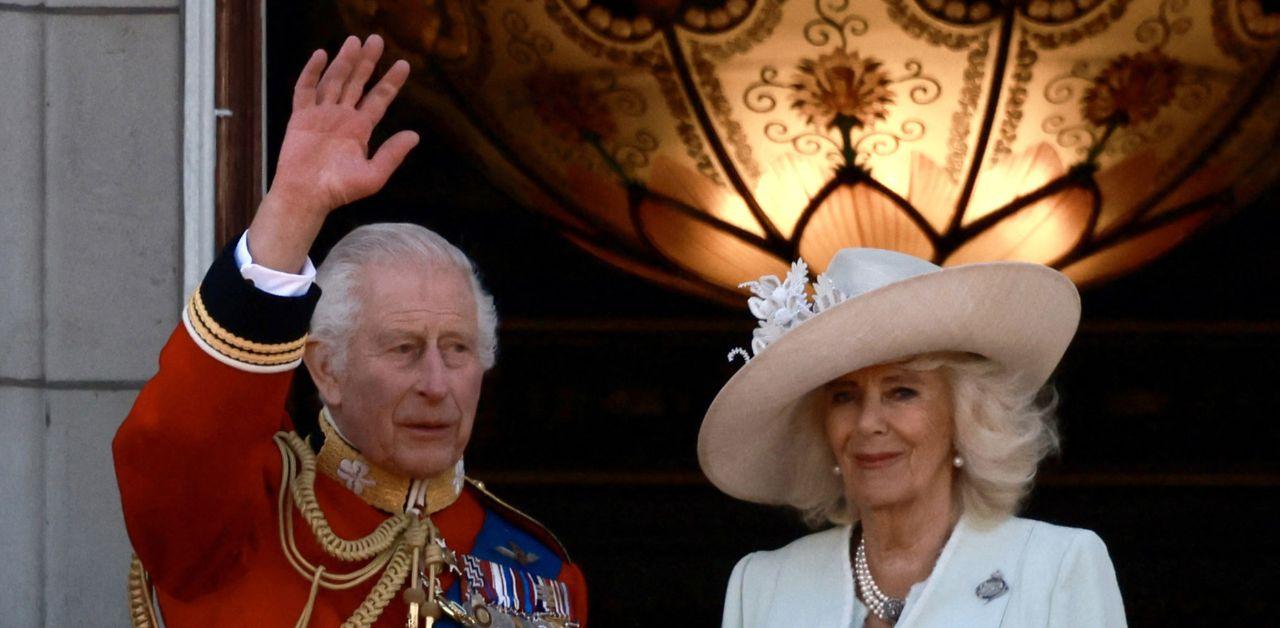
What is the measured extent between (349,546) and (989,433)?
889 mm

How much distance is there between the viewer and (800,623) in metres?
2.93

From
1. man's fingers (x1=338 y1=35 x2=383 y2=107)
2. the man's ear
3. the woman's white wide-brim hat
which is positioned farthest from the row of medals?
man's fingers (x1=338 y1=35 x2=383 y2=107)

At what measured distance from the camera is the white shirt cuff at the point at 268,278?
243 cm

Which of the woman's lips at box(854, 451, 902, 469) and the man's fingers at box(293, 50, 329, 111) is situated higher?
the man's fingers at box(293, 50, 329, 111)

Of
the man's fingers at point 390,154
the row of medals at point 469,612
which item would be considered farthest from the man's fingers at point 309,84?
the row of medals at point 469,612

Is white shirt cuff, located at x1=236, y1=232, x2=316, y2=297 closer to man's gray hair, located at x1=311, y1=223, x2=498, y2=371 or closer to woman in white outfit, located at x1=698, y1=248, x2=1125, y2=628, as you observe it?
man's gray hair, located at x1=311, y1=223, x2=498, y2=371

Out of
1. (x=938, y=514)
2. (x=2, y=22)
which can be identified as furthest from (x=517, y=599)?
(x=2, y=22)

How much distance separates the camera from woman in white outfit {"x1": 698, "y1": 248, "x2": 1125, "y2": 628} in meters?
2.79

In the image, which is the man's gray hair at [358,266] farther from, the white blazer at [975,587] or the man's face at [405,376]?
the white blazer at [975,587]

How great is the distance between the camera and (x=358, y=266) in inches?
116

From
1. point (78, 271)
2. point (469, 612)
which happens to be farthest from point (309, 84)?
point (78, 271)

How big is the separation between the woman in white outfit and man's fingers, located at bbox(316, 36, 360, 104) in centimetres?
71

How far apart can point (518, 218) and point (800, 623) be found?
2.05 metres

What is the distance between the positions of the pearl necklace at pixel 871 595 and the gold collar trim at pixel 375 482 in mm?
592
